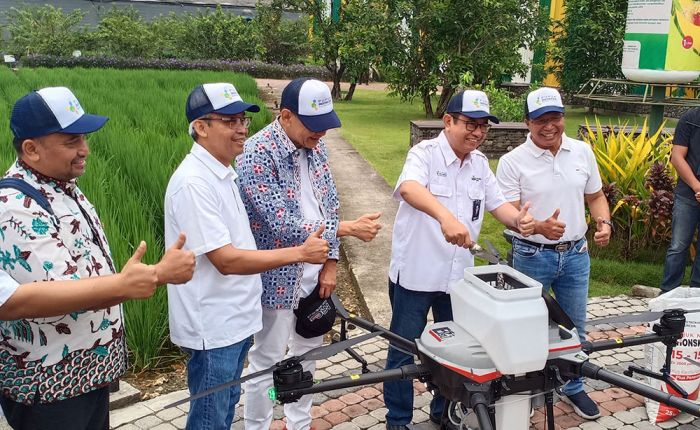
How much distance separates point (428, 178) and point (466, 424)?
119 centimetres

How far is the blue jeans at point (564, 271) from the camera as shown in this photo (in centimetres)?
323

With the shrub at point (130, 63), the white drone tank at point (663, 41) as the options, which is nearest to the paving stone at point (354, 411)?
the white drone tank at point (663, 41)

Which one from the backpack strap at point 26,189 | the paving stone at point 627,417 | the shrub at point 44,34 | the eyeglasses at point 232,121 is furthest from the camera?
the shrub at point 44,34

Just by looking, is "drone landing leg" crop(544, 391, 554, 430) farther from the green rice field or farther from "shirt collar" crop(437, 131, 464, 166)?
the green rice field

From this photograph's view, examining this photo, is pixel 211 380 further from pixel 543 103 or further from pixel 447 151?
pixel 543 103

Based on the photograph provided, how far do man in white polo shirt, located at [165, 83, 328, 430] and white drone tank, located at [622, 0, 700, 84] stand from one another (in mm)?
7191

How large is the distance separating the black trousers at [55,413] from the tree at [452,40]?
12.5 m

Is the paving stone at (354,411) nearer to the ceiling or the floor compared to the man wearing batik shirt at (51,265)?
nearer to the floor

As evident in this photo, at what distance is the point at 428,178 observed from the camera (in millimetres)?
2871

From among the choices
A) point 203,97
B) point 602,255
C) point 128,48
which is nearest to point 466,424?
point 203,97

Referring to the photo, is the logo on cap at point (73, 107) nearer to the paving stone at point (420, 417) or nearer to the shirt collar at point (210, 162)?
the shirt collar at point (210, 162)

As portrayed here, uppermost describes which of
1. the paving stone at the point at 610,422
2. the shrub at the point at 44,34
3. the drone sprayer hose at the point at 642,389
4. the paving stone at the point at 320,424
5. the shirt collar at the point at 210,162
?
the shrub at the point at 44,34

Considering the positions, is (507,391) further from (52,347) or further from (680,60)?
(680,60)

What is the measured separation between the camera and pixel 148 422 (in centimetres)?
313
